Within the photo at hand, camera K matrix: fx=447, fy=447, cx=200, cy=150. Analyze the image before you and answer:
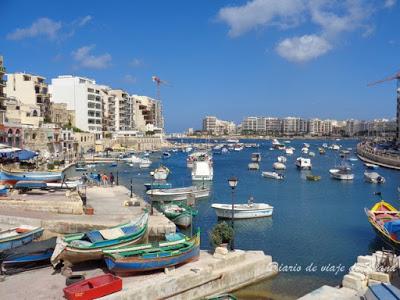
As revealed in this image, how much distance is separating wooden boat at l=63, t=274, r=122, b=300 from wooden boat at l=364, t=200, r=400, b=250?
48.8ft

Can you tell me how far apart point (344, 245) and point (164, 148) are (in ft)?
383

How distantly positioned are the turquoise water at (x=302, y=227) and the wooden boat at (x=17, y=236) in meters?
8.63

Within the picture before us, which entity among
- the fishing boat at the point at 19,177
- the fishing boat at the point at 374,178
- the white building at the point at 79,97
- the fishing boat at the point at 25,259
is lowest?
the fishing boat at the point at 374,178

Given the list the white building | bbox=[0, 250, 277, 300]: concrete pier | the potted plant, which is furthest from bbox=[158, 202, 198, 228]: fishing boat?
the white building

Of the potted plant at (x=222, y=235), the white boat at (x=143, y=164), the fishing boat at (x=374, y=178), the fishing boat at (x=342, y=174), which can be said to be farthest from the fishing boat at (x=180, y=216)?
the white boat at (x=143, y=164)

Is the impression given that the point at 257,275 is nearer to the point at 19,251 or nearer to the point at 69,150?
the point at 19,251

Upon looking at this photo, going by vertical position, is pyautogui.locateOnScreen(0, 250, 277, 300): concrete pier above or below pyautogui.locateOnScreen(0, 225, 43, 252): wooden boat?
below

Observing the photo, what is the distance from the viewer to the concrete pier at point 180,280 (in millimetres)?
14367

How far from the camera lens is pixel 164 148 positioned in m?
140

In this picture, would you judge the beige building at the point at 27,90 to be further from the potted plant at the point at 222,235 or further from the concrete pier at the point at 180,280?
the concrete pier at the point at 180,280

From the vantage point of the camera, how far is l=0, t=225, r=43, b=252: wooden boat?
1871 centimetres

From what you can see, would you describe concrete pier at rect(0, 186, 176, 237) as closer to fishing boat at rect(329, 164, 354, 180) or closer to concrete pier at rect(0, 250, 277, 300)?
concrete pier at rect(0, 250, 277, 300)

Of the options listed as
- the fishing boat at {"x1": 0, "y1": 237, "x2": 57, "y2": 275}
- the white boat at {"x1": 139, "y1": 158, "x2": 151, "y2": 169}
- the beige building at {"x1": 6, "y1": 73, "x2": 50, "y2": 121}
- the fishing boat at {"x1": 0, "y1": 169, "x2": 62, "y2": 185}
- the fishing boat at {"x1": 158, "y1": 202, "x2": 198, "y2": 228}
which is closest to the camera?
the fishing boat at {"x1": 0, "y1": 237, "x2": 57, "y2": 275}

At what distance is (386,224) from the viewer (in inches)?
915
